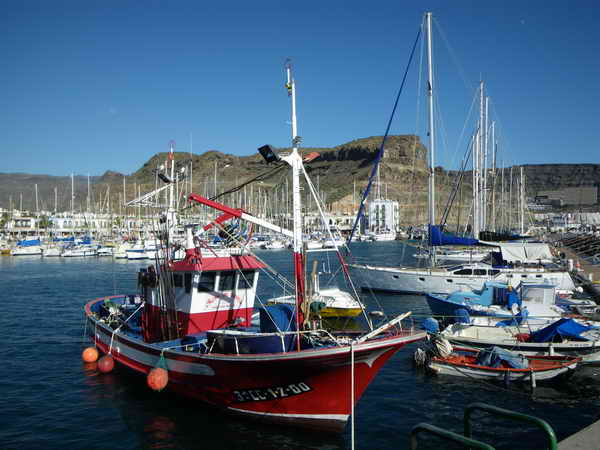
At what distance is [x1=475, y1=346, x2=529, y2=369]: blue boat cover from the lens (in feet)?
62.6

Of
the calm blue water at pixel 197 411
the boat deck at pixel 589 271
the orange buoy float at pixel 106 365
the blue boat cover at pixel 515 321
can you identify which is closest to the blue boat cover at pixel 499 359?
the calm blue water at pixel 197 411

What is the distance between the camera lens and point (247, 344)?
48.6 ft

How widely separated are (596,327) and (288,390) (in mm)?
15486

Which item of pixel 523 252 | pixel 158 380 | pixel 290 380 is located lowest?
pixel 158 380

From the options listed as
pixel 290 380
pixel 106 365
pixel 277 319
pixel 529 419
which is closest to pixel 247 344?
pixel 277 319

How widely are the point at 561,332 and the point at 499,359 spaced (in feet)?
11.7

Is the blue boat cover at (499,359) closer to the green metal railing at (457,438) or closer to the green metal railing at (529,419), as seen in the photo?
the green metal railing at (529,419)

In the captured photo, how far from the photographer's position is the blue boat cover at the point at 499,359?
19.1 meters

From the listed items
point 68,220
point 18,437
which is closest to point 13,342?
point 18,437

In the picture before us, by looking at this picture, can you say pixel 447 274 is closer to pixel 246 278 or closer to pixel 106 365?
pixel 246 278

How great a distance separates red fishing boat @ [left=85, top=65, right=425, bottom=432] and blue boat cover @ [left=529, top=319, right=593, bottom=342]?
8268 millimetres

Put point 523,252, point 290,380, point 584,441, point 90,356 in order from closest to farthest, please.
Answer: point 584,441 → point 290,380 → point 90,356 → point 523,252

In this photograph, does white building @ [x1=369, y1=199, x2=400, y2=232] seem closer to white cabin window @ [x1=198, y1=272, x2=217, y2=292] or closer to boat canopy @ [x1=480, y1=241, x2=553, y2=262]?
boat canopy @ [x1=480, y1=241, x2=553, y2=262]

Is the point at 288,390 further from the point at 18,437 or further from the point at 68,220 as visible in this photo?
the point at 68,220
